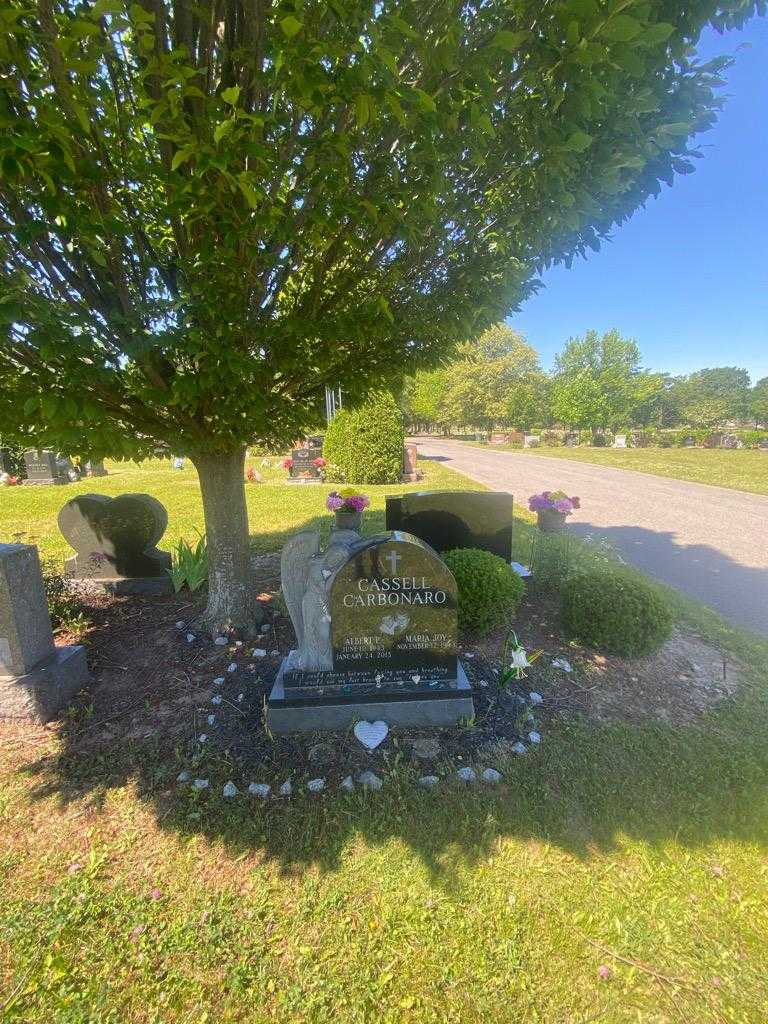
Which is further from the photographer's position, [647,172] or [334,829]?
[647,172]

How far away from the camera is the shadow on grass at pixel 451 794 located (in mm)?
2547

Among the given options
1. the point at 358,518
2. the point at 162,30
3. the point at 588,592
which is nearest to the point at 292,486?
the point at 358,518

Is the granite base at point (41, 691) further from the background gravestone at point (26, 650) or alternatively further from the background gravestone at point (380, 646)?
the background gravestone at point (380, 646)

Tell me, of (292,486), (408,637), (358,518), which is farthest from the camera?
(292,486)

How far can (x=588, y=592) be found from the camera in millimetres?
4395

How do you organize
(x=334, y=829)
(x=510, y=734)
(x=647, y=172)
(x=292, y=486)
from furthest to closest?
(x=292, y=486) < (x=510, y=734) < (x=647, y=172) < (x=334, y=829)

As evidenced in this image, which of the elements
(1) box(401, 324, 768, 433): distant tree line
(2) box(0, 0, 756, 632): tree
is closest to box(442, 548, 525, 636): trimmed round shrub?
(2) box(0, 0, 756, 632): tree

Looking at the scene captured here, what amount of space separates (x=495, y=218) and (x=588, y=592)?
10.9 feet

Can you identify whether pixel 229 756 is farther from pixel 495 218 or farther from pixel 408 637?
pixel 495 218

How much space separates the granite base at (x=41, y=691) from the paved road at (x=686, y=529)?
23.4 feet

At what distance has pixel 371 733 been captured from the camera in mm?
3207

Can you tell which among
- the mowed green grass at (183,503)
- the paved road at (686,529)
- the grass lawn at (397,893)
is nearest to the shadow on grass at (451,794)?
the grass lawn at (397,893)

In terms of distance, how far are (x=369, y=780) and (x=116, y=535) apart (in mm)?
4542

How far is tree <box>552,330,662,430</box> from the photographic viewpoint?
167 ft
